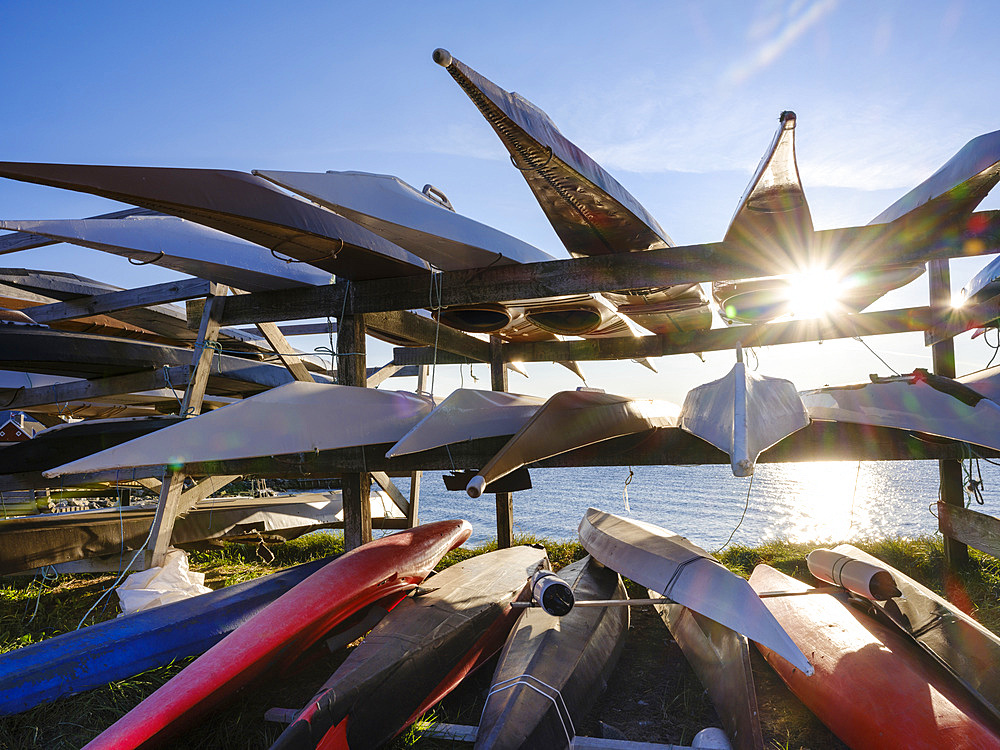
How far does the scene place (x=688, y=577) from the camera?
3.36 metres

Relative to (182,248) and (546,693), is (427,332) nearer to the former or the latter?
(182,248)

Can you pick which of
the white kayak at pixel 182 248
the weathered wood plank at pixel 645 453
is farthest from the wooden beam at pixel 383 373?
the weathered wood plank at pixel 645 453

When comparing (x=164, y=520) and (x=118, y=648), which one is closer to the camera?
(x=118, y=648)

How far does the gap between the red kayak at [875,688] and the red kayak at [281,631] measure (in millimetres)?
2504

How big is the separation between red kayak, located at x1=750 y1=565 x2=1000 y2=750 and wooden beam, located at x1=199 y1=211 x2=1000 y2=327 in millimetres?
2254

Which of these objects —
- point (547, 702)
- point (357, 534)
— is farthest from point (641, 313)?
point (547, 702)

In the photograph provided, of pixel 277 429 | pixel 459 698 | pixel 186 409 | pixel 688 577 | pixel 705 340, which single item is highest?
pixel 705 340

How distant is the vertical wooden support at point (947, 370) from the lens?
5.36 metres

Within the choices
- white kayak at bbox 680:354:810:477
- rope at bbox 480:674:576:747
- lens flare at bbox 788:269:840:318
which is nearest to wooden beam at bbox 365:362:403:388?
lens flare at bbox 788:269:840:318

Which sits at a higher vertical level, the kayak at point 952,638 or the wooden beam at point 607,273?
the wooden beam at point 607,273

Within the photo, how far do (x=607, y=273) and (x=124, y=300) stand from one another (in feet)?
15.7

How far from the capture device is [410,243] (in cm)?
390

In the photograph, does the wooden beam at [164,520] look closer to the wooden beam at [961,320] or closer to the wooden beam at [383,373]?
the wooden beam at [383,373]

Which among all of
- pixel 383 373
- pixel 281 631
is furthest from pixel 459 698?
pixel 383 373
